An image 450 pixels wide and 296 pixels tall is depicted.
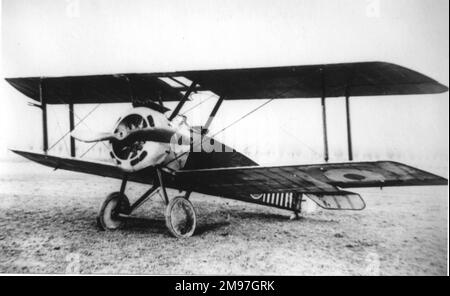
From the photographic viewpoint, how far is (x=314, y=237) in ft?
17.7

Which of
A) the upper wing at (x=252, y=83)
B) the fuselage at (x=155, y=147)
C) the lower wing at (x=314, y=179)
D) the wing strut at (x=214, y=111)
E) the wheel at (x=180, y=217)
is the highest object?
the upper wing at (x=252, y=83)

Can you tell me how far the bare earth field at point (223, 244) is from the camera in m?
4.13

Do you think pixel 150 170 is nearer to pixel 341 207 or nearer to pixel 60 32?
pixel 60 32

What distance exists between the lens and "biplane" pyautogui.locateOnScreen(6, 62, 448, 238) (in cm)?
436

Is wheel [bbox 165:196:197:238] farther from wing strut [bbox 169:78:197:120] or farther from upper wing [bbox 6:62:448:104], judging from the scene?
upper wing [bbox 6:62:448:104]

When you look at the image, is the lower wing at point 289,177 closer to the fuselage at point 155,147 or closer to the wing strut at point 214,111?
the fuselage at point 155,147

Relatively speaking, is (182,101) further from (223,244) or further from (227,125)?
(223,244)

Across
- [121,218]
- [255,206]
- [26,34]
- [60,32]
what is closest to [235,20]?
[60,32]

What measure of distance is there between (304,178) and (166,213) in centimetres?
198

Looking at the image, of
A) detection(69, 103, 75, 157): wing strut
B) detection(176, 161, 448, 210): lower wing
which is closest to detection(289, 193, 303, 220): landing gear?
detection(176, 161, 448, 210): lower wing

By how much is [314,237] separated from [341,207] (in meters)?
0.91

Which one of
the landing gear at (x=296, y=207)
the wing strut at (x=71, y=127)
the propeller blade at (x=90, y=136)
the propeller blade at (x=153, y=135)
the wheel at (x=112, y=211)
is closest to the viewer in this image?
the propeller blade at (x=90, y=136)

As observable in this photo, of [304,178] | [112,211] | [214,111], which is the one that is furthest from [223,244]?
[214,111]

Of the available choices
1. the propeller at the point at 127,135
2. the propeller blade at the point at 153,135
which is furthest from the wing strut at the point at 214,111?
the propeller at the point at 127,135
